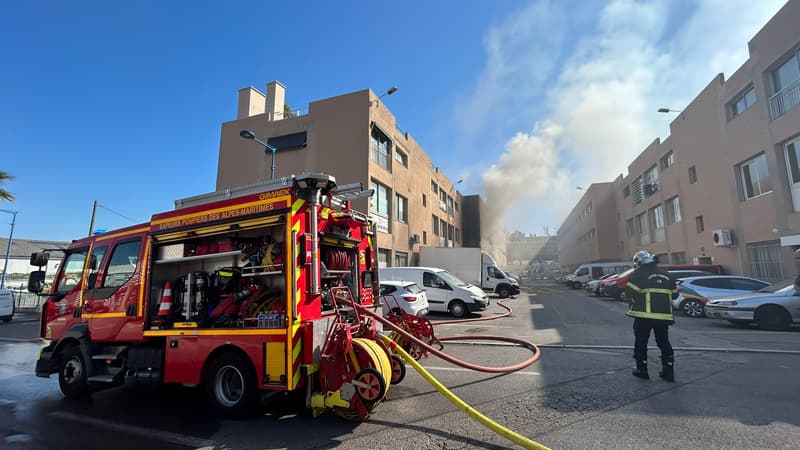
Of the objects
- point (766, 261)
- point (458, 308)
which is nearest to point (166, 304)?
point (458, 308)

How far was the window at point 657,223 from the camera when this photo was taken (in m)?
27.1

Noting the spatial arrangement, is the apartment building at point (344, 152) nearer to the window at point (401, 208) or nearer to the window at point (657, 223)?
the window at point (401, 208)

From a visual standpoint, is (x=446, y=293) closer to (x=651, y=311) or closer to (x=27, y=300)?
(x=651, y=311)

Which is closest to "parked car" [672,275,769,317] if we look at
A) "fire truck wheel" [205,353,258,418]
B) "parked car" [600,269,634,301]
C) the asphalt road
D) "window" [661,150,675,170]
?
the asphalt road

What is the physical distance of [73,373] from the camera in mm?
5570

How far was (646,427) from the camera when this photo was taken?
3801 millimetres

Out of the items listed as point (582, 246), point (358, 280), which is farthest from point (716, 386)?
point (582, 246)

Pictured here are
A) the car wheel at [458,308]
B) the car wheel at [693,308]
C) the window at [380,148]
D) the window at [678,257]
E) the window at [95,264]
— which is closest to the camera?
the window at [95,264]

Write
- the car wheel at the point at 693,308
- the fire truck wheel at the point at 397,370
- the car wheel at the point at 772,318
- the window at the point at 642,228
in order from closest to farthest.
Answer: the fire truck wheel at the point at 397,370 → the car wheel at the point at 772,318 → the car wheel at the point at 693,308 → the window at the point at 642,228

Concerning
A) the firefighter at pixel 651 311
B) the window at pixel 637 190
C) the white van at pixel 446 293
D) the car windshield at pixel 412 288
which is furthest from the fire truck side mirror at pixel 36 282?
the window at pixel 637 190

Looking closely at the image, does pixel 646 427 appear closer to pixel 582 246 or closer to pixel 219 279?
pixel 219 279

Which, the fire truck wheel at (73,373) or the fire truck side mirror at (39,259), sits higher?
the fire truck side mirror at (39,259)

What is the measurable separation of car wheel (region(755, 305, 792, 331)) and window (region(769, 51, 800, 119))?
883 cm

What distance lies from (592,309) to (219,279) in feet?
47.2
